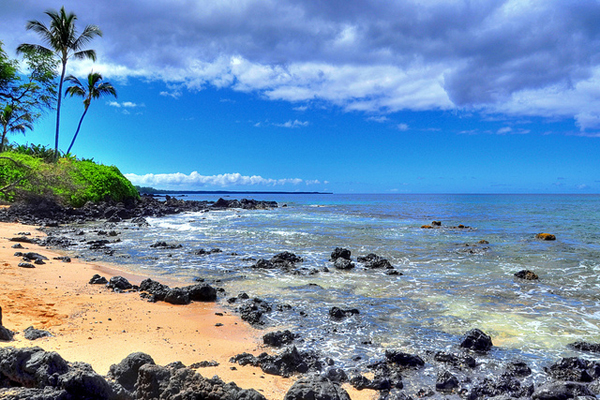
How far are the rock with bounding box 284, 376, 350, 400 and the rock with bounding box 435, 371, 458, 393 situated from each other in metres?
1.78

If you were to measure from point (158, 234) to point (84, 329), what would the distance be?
17.0 meters

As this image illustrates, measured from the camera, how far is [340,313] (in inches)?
317

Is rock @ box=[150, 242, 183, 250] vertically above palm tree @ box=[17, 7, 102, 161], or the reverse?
palm tree @ box=[17, 7, 102, 161]

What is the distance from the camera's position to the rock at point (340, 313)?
8008 mm

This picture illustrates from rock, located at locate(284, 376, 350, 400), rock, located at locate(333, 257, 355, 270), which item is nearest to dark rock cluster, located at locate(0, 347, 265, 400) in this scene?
rock, located at locate(284, 376, 350, 400)

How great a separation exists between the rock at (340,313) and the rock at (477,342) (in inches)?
96.4

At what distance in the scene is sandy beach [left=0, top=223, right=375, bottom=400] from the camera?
17.4 ft

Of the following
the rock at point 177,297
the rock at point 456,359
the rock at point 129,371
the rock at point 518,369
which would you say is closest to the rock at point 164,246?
the rock at point 177,297

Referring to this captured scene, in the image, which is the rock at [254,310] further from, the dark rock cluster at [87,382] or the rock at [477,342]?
the rock at [477,342]

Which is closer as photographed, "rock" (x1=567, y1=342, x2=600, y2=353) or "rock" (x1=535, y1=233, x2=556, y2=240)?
"rock" (x1=567, y1=342, x2=600, y2=353)

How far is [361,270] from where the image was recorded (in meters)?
13.5

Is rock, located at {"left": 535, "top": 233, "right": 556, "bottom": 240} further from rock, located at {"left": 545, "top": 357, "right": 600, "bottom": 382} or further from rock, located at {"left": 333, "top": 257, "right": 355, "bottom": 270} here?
rock, located at {"left": 545, "top": 357, "right": 600, "bottom": 382}

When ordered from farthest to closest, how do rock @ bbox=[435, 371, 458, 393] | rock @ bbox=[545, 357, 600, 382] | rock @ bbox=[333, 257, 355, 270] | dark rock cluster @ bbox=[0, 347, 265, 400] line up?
rock @ bbox=[333, 257, 355, 270] → rock @ bbox=[545, 357, 600, 382] → rock @ bbox=[435, 371, 458, 393] → dark rock cluster @ bbox=[0, 347, 265, 400]

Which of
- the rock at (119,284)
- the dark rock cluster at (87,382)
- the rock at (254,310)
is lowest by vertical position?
the rock at (254,310)
